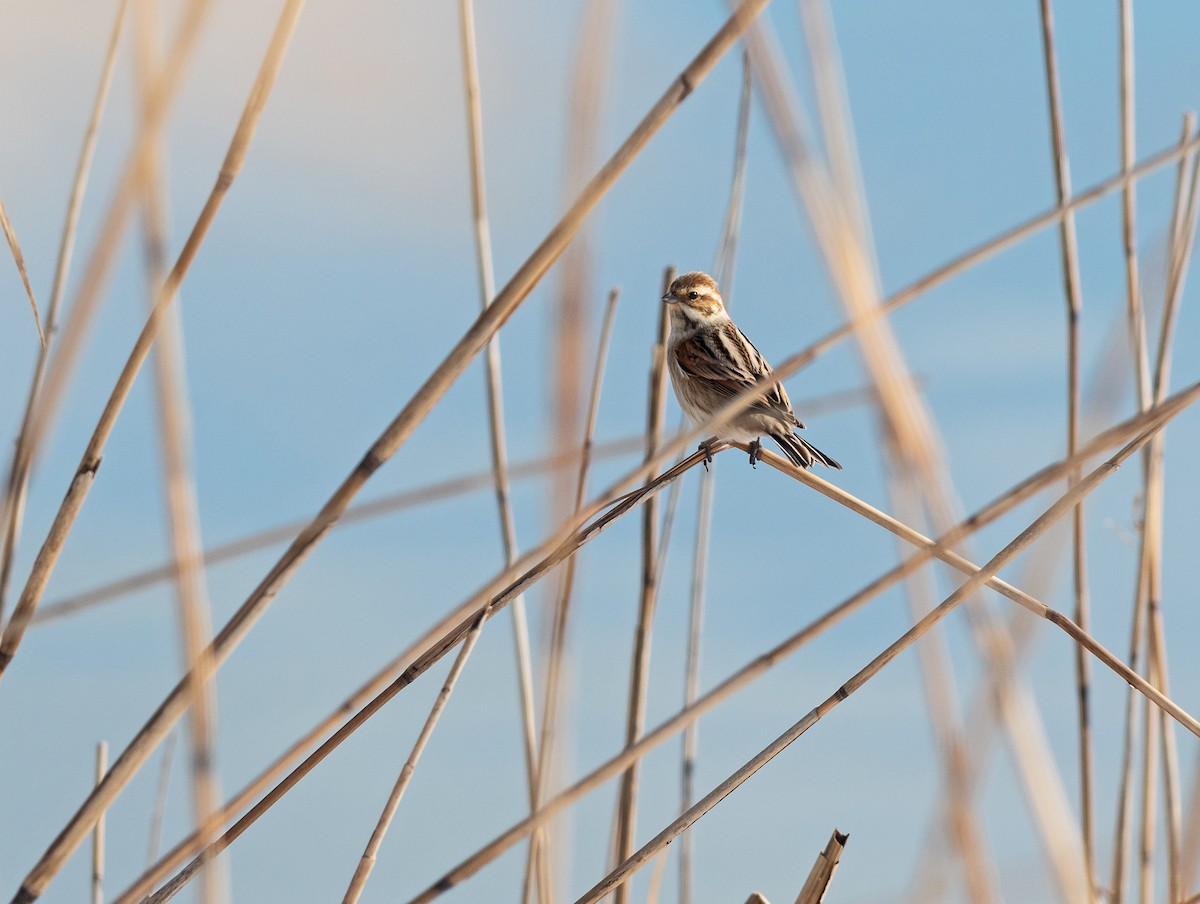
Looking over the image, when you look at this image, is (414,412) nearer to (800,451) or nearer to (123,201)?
(123,201)

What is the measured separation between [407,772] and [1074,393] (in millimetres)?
1499

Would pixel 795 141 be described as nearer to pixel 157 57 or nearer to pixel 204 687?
pixel 157 57

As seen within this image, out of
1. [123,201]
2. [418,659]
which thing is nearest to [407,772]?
[418,659]

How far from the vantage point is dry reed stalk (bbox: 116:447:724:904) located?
1429mm

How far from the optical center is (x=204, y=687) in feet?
4.41

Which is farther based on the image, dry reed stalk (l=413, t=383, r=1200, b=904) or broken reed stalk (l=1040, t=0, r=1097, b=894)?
broken reed stalk (l=1040, t=0, r=1097, b=894)

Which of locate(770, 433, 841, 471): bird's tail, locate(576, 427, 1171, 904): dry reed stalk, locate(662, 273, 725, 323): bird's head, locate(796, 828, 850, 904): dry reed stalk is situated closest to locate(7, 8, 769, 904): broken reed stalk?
locate(576, 427, 1171, 904): dry reed stalk

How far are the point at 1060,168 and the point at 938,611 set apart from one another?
125cm

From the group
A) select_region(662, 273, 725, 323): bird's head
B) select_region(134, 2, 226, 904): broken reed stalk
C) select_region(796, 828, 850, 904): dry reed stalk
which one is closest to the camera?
select_region(134, 2, 226, 904): broken reed stalk

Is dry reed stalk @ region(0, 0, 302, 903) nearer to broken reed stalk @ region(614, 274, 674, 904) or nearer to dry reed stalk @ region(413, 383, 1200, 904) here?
dry reed stalk @ region(413, 383, 1200, 904)

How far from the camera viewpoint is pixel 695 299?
512cm

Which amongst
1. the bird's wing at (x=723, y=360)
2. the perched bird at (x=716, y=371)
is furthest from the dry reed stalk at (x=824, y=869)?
the bird's wing at (x=723, y=360)

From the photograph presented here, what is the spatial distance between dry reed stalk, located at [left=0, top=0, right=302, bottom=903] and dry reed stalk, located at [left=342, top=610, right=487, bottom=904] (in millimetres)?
523

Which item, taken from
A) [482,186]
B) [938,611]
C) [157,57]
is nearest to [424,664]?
[938,611]
